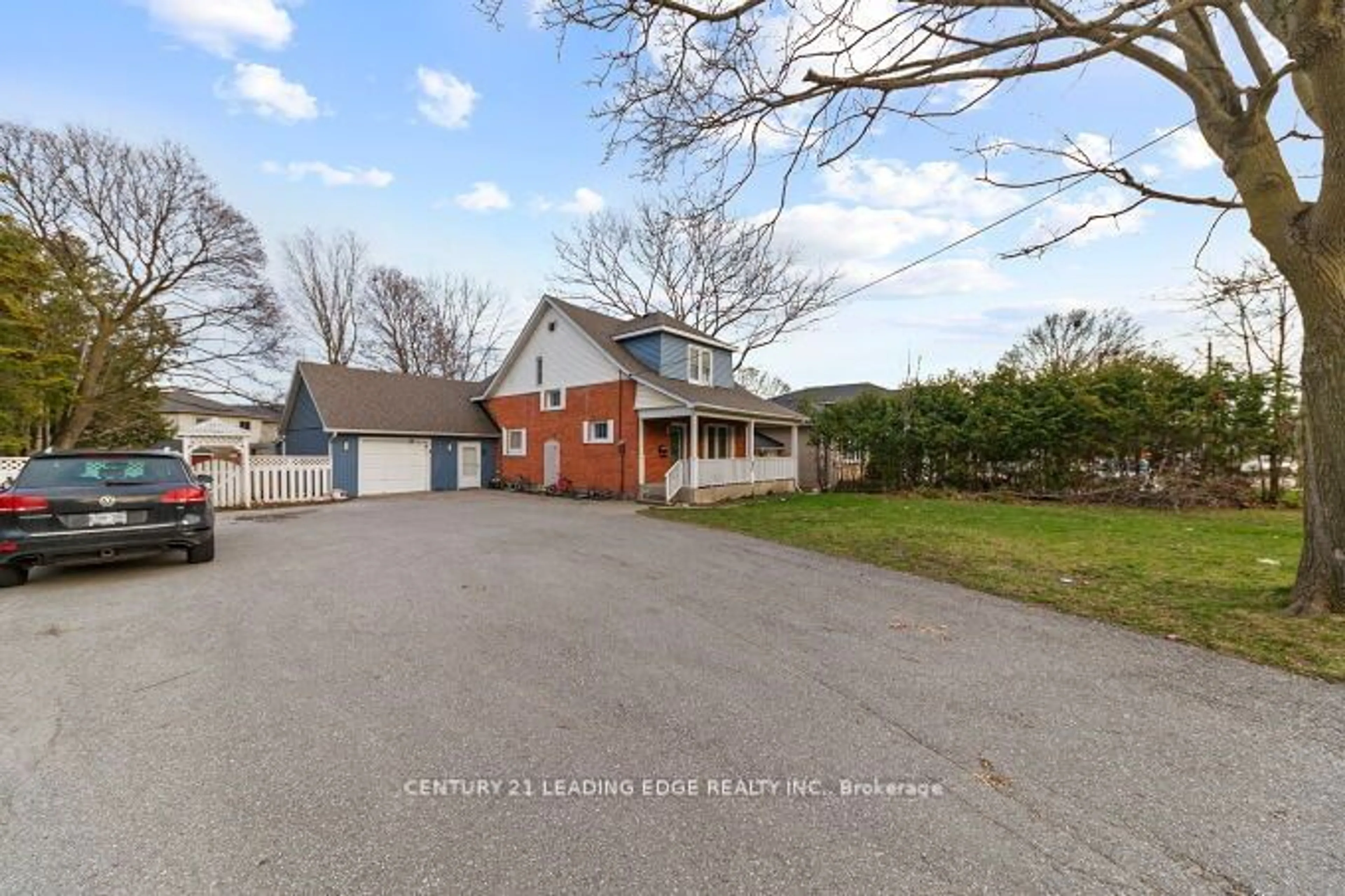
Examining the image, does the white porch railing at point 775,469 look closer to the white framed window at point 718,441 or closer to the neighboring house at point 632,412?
the neighboring house at point 632,412

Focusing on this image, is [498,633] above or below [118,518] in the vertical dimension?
below

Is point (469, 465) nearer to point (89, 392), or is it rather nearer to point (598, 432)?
point (598, 432)

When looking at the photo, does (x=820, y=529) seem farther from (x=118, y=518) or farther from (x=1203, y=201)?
(x=118, y=518)

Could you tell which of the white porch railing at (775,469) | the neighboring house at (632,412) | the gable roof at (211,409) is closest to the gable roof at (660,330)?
the neighboring house at (632,412)

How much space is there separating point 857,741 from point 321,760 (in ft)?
8.47

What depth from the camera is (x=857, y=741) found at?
9.09 ft

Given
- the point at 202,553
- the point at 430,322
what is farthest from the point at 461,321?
the point at 202,553

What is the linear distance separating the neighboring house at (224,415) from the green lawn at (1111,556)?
4188 cm

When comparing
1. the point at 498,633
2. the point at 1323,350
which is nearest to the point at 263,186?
the point at 498,633

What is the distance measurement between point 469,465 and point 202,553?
1500 cm

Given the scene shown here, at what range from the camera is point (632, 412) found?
57.0 ft

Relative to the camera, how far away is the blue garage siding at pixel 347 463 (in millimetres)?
18266

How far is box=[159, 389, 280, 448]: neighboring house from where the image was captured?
40188 millimetres

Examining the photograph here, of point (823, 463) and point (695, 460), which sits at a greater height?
point (695, 460)
